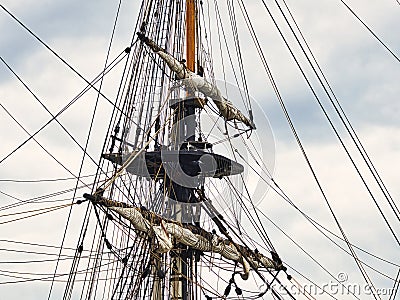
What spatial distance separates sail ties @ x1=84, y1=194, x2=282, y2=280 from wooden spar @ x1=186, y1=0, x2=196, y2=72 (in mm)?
3648

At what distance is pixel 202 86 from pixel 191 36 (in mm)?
1341

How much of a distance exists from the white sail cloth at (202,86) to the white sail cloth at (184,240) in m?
2.76

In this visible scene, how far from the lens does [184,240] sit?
1678cm

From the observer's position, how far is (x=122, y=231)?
1659 cm

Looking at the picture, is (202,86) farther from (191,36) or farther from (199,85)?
(191,36)

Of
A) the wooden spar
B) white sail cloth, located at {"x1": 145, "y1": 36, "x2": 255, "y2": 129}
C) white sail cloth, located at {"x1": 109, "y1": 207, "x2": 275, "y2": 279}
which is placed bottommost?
white sail cloth, located at {"x1": 109, "y1": 207, "x2": 275, "y2": 279}

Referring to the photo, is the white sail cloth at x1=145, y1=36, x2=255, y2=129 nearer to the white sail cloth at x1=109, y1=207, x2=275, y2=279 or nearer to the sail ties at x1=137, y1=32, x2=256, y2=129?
the sail ties at x1=137, y1=32, x2=256, y2=129

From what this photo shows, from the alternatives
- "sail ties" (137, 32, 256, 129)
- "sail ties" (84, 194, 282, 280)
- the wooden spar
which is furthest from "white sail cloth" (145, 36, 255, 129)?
"sail ties" (84, 194, 282, 280)

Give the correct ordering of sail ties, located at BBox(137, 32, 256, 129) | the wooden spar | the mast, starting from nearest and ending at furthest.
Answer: the mast, sail ties, located at BBox(137, 32, 256, 129), the wooden spar

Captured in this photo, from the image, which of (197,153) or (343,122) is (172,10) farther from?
(343,122)

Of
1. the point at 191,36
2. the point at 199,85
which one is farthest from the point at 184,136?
the point at 191,36

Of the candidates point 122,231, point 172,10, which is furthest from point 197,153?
point 172,10

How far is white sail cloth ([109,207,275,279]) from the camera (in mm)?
15695

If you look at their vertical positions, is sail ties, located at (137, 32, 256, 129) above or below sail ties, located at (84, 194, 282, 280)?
above
